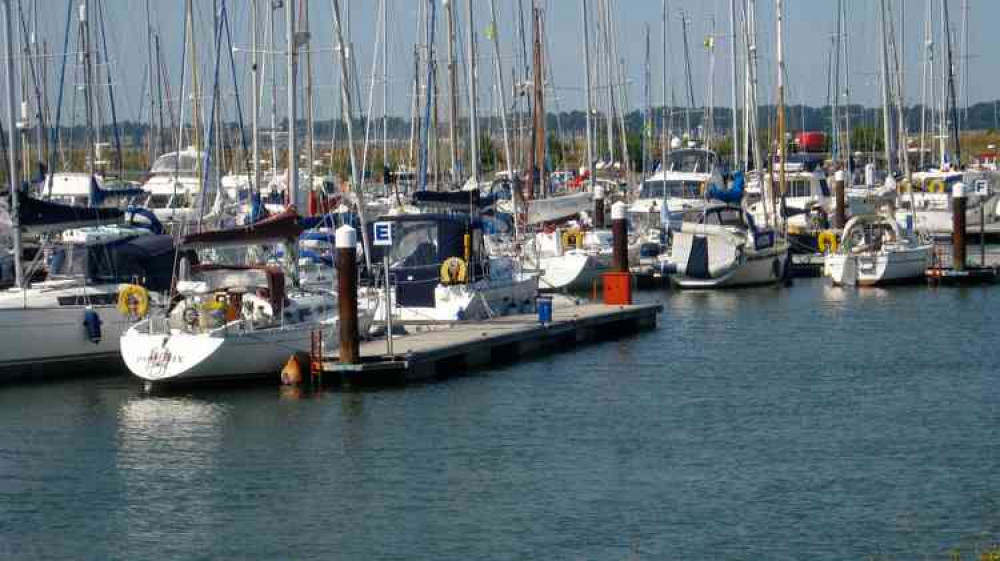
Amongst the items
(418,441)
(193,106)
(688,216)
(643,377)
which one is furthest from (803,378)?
(193,106)

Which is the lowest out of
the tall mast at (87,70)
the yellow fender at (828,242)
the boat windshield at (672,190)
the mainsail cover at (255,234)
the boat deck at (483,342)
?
the boat deck at (483,342)

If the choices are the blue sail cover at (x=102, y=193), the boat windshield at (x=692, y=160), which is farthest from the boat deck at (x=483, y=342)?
the boat windshield at (x=692, y=160)

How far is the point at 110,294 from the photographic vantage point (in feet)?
111

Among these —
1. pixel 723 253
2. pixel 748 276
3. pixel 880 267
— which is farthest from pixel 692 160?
pixel 880 267

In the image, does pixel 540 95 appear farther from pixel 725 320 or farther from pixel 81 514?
pixel 81 514

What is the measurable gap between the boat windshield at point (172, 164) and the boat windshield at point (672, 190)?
15.2 m

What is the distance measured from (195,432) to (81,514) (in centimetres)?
514

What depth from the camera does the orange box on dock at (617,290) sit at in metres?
41.8

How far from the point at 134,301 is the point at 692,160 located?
37.2 m

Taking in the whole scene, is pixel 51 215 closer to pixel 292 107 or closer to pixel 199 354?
pixel 292 107

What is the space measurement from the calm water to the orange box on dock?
14.9 ft

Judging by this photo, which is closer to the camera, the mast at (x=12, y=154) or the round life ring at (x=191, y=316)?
the round life ring at (x=191, y=316)

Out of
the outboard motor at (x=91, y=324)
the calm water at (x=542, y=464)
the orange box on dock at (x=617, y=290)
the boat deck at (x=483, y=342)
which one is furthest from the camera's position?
the orange box on dock at (x=617, y=290)

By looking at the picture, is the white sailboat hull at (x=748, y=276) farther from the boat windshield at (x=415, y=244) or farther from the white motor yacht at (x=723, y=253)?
the boat windshield at (x=415, y=244)
